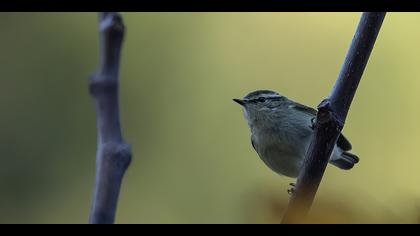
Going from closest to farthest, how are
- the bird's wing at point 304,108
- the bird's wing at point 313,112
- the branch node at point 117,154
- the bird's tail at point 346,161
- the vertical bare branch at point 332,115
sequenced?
the branch node at point 117,154 < the vertical bare branch at point 332,115 < the bird's wing at point 313,112 < the bird's wing at point 304,108 < the bird's tail at point 346,161

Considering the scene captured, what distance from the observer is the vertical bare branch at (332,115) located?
1.03 m

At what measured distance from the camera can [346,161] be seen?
2.92 meters

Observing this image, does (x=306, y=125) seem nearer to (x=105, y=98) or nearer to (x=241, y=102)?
(x=241, y=102)

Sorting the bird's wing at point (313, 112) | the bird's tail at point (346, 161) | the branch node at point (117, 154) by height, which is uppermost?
the bird's wing at point (313, 112)

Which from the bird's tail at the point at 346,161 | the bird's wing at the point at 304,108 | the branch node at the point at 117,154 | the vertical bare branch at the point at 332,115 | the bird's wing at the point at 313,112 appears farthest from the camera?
the bird's tail at the point at 346,161

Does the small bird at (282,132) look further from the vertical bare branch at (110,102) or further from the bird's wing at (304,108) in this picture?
the vertical bare branch at (110,102)

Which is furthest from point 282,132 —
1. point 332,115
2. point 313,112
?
point 332,115

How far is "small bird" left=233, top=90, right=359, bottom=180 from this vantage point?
2.57m

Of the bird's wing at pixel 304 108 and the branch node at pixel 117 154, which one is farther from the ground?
the bird's wing at pixel 304 108

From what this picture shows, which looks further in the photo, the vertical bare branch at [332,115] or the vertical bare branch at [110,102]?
the vertical bare branch at [332,115]

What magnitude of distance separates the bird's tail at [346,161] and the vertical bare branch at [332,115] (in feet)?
6.00

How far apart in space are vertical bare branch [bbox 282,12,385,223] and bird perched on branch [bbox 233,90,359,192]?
1335 millimetres

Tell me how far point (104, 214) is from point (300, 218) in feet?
1.30

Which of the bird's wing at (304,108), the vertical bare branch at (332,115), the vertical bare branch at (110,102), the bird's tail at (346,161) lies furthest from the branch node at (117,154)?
the bird's tail at (346,161)
